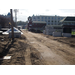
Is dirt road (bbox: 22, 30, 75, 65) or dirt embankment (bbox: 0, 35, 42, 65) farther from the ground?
dirt embankment (bbox: 0, 35, 42, 65)

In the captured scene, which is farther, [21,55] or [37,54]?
[37,54]

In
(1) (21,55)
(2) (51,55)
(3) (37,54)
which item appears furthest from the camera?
(3) (37,54)

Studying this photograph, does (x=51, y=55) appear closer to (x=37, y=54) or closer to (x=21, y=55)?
(x=37, y=54)

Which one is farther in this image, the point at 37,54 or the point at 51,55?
the point at 37,54

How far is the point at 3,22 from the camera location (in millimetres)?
58344

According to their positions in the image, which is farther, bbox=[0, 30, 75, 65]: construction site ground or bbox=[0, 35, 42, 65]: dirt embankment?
bbox=[0, 30, 75, 65]: construction site ground

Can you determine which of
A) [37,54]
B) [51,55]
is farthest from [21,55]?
[51,55]

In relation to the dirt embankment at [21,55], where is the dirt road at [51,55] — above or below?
below

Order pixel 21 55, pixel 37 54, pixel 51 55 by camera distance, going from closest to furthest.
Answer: pixel 21 55 → pixel 51 55 → pixel 37 54

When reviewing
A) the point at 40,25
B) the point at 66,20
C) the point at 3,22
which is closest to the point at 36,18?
the point at 40,25

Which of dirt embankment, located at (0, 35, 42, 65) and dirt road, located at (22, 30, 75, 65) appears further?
dirt road, located at (22, 30, 75, 65)

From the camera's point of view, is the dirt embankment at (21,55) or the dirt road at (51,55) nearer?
the dirt embankment at (21,55)
